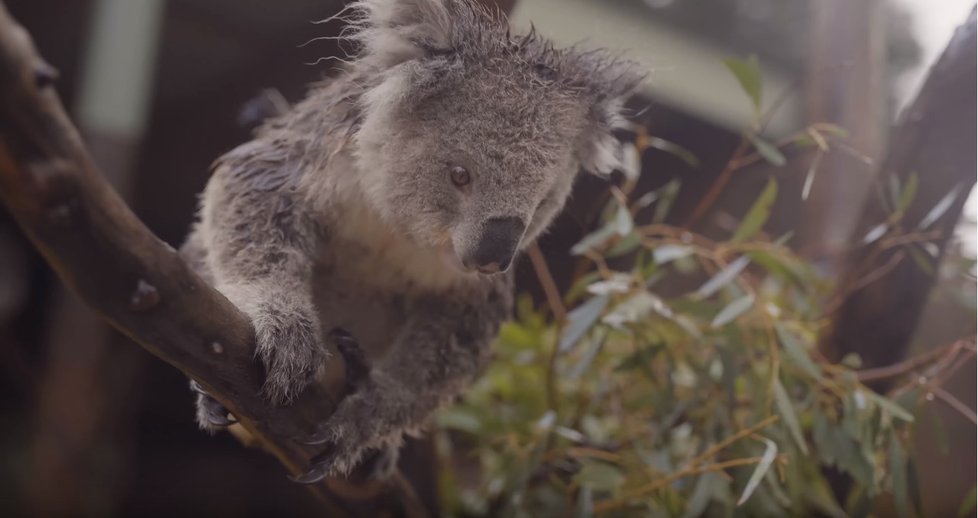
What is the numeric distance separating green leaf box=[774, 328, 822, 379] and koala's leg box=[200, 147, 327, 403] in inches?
38.0

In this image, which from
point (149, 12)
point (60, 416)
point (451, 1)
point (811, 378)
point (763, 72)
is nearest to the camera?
point (149, 12)

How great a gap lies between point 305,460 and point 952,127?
141cm

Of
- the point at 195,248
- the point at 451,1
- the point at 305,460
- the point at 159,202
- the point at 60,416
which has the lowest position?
the point at 60,416

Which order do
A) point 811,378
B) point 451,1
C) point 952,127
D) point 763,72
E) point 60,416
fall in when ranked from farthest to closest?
point 763,72
point 811,378
point 952,127
point 60,416
point 451,1

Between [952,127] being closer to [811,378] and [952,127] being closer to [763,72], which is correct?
[763,72]

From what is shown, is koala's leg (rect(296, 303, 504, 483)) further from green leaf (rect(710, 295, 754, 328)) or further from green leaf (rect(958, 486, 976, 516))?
green leaf (rect(958, 486, 976, 516))

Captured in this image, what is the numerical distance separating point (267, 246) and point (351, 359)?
0.23m

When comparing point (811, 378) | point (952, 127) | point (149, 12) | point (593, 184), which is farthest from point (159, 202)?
point (952, 127)

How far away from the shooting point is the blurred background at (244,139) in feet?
3.65

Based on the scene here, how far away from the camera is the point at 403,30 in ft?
4.06

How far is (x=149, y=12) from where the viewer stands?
43.2 inches

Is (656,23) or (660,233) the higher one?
(656,23)

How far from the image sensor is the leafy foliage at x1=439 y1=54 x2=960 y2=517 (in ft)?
5.24

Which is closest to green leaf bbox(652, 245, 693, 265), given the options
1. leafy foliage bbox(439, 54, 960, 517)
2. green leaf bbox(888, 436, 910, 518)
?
leafy foliage bbox(439, 54, 960, 517)
